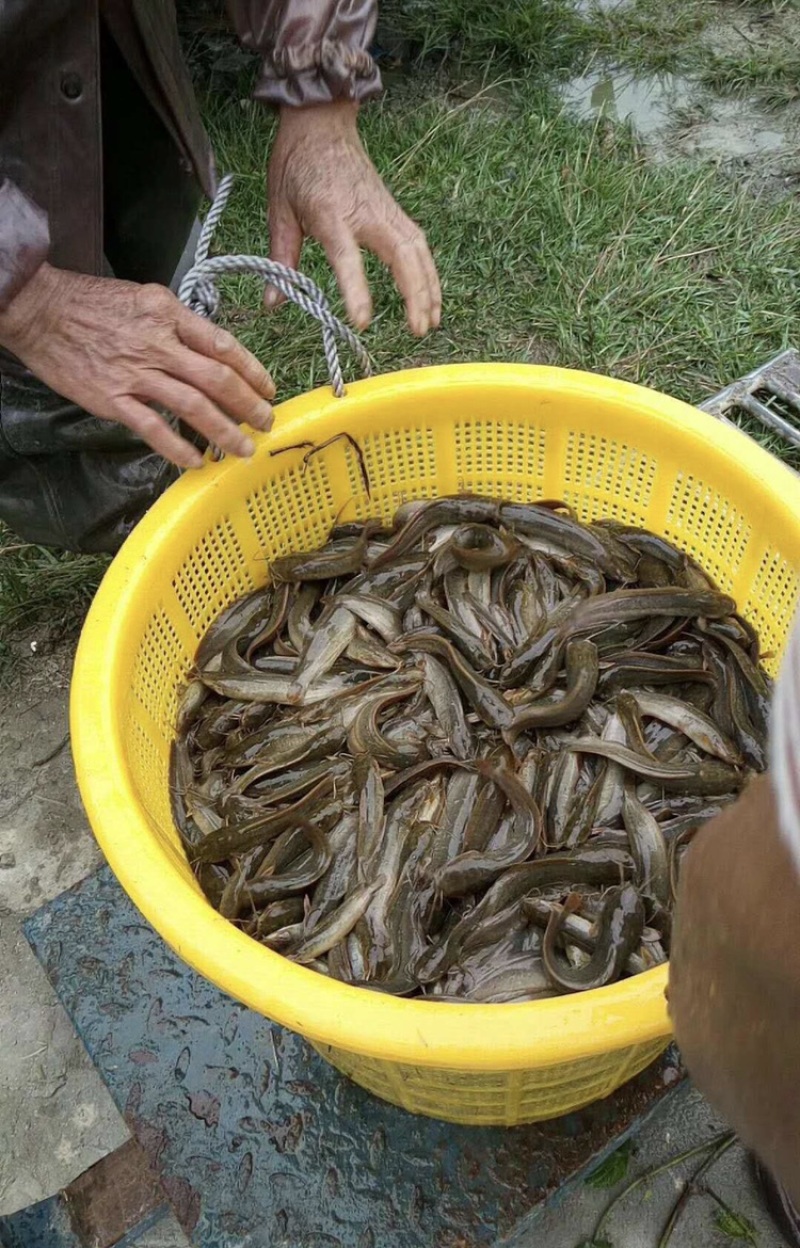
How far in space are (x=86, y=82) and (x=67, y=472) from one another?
942mm

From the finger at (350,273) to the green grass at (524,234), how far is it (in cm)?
142

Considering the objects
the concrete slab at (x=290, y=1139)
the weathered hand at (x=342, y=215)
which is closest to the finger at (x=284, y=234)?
the weathered hand at (x=342, y=215)

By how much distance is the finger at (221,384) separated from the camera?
1.82 m

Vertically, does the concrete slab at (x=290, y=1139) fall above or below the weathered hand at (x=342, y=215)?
below

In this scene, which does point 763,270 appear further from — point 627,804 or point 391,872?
point 391,872

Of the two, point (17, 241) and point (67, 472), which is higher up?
point (17, 241)

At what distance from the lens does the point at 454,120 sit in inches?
170

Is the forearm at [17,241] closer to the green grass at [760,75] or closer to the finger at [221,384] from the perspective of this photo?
the finger at [221,384]

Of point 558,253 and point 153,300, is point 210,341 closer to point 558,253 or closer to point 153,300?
point 153,300

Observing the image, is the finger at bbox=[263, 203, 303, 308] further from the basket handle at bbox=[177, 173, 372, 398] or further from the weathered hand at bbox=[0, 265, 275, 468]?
the weathered hand at bbox=[0, 265, 275, 468]

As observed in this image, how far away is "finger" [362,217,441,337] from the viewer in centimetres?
202

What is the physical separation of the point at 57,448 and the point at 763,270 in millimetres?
2623

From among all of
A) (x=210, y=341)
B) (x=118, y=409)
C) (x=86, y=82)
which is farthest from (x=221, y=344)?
(x=86, y=82)

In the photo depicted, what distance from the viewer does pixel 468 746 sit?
1978 mm
